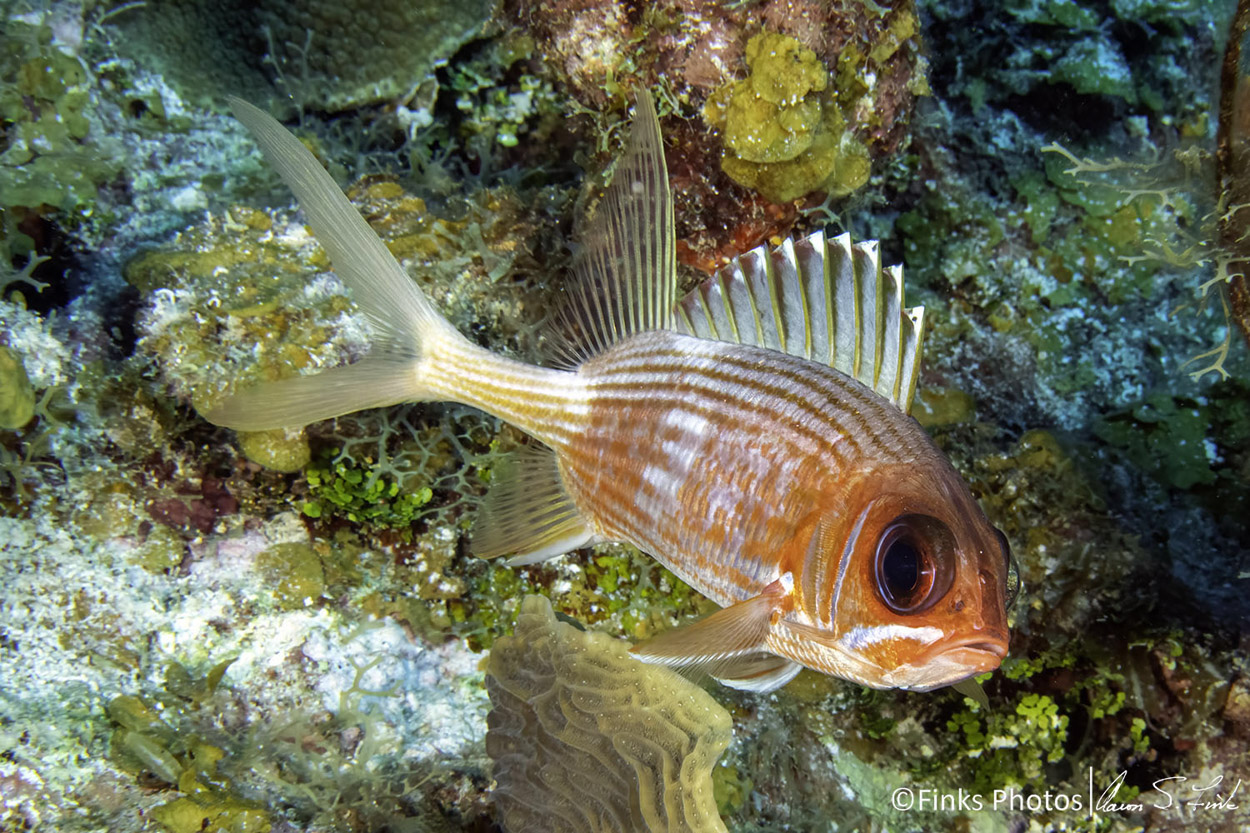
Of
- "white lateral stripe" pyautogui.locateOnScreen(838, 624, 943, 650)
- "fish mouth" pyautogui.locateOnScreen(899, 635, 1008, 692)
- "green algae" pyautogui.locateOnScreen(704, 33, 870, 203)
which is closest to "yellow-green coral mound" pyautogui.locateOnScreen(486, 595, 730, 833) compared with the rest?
"white lateral stripe" pyautogui.locateOnScreen(838, 624, 943, 650)

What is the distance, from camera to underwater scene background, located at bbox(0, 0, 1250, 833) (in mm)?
2795

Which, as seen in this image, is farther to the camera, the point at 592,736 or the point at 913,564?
the point at 592,736

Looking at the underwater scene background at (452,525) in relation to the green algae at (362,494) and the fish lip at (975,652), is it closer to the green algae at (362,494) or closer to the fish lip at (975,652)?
the green algae at (362,494)

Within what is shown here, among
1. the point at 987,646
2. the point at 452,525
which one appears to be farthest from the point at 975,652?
the point at 452,525

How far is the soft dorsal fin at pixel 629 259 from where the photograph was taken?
2.34 meters

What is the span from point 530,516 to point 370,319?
1017 mm

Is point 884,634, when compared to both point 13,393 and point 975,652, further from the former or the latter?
point 13,393

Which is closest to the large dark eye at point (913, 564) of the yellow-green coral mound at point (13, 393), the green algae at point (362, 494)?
the green algae at point (362, 494)

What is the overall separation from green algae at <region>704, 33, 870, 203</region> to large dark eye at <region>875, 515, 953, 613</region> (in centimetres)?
201

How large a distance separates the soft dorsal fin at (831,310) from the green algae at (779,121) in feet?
3.19

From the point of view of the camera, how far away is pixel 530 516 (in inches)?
106

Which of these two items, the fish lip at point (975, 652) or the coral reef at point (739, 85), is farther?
the coral reef at point (739, 85)

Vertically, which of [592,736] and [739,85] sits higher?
[739,85]
